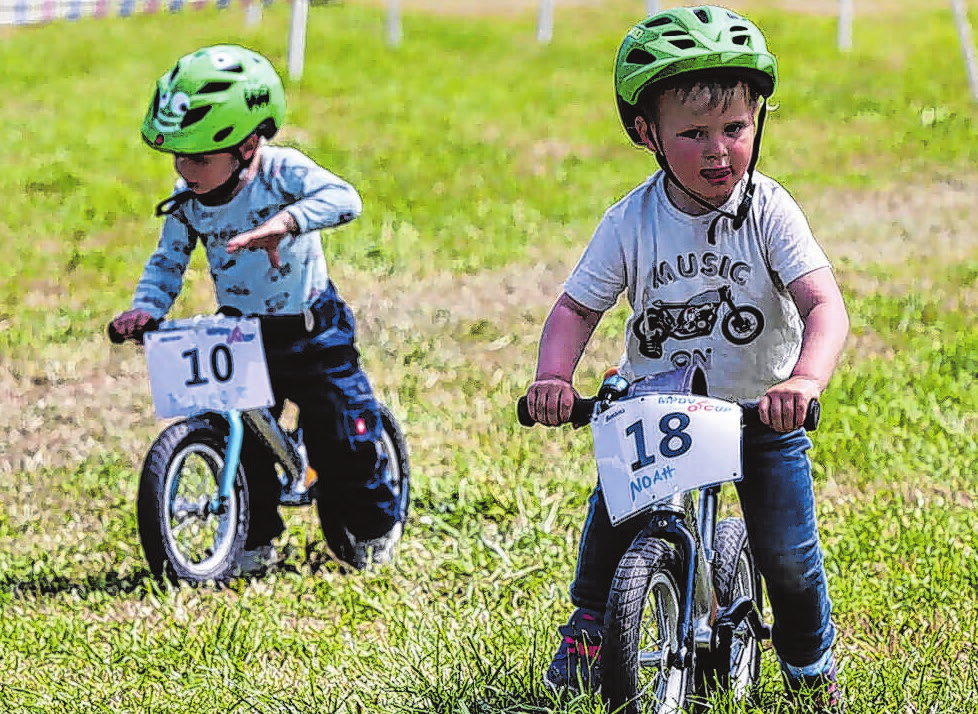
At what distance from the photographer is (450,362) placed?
26.2ft

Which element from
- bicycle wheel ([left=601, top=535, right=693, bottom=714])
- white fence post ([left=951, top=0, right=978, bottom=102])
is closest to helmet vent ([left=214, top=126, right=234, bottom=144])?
bicycle wheel ([left=601, top=535, right=693, bottom=714])

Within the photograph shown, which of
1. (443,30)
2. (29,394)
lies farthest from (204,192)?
(443,30)

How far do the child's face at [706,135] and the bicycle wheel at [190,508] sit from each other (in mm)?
2273

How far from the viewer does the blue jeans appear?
3463 mm

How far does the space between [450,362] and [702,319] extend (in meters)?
4.61

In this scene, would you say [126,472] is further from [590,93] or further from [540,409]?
[590,93]

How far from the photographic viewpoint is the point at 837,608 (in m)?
4.55

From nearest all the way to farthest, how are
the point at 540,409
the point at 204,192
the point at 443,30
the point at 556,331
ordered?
the point at 540,409 < the point at 556,331 < the point at 204,192 < the point at 443,30

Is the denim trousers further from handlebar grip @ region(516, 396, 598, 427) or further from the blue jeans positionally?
handlebar grip @ region(516, 396, 598, 427)

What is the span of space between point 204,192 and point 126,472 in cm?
200

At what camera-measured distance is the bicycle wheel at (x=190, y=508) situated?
484 centimetres

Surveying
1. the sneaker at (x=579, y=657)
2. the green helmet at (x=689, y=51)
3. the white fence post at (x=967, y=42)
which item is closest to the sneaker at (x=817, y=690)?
the sneaker at (x=579, y=657)

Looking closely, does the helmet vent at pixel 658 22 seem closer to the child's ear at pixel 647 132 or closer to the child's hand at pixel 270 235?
the child's ear at pixel 647 132

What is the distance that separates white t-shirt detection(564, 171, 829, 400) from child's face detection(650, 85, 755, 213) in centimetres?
15
